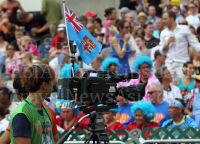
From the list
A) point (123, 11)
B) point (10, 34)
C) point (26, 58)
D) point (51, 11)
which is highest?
point (51, 11)

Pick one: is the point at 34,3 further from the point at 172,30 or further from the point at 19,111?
the point at 19,111

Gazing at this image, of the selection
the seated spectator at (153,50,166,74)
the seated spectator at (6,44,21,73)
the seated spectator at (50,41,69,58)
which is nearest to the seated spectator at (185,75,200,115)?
the seated spectator at (153,50,166,74)

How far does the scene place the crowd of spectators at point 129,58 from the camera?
20.4 feet

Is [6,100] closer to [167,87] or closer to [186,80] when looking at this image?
[167,87]

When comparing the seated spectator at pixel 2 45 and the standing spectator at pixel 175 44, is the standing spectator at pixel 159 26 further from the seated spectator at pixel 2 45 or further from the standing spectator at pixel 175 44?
the seated spectator at pixel 2 45

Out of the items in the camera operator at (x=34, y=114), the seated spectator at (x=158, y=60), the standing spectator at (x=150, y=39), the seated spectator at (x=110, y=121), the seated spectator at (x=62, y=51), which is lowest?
the seated spectator at (x=110, y=121)

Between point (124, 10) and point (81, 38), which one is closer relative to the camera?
point (81, 38)

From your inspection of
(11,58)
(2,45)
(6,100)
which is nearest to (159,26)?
(11,58)

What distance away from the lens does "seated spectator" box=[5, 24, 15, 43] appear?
10977 mm

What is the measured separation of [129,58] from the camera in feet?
27.1

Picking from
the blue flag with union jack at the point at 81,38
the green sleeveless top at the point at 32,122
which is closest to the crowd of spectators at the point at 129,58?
the blue flag with union jack at the point at 81,38

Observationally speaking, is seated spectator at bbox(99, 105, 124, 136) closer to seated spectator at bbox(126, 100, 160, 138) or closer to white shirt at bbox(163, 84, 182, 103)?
seated spectator at bbox(126, 100, 160, 138)

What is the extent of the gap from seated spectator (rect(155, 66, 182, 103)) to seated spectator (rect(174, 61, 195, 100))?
0.53 metres

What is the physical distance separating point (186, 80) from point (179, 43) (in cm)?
99
